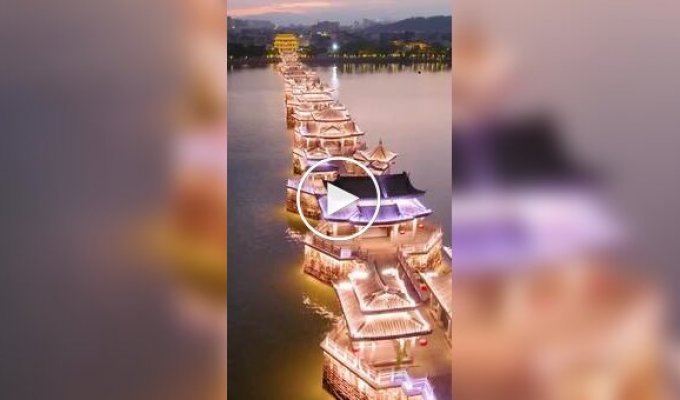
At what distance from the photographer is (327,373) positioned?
1607 mm

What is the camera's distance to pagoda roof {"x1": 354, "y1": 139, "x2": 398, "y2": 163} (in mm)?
1641

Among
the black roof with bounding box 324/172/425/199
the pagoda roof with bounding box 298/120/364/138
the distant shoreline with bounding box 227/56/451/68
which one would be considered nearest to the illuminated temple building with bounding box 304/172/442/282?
the black roof with bounding box 324/172/425/199

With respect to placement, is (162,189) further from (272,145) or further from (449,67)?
(449,67)

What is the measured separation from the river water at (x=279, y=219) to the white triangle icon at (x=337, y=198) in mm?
109

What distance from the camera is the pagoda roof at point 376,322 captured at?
1.64m

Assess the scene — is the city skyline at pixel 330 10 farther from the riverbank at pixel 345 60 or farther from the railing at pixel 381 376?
the railing at pixel 381 376

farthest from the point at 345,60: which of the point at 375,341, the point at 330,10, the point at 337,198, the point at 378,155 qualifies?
the point at 375,341

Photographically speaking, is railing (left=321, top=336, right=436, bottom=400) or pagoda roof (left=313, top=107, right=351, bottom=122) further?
pagoda roof (left=313, top=107, right=351, bottom=122)

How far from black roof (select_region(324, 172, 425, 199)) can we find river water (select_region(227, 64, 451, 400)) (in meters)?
0.02

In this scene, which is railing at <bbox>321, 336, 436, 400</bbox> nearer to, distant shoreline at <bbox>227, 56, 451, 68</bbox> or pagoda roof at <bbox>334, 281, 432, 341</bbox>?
pagoda roof at <bbox>334, 281, 432, 341</bbox>

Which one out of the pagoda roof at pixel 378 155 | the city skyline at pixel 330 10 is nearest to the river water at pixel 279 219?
the pagoda roof at pixel 378 155

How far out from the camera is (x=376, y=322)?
65.8 inches

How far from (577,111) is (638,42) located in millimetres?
219

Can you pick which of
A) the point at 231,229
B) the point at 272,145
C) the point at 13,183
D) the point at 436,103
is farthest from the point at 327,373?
the point at 13,183
